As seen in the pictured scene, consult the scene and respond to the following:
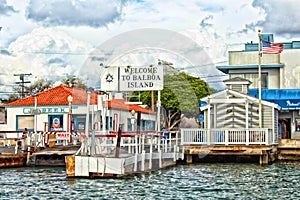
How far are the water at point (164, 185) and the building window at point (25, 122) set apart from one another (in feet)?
63.1

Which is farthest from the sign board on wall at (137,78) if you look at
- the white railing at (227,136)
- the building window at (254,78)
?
the building window at (254,78)

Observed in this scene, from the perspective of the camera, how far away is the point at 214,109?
1437 inches

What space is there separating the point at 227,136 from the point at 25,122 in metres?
22.3

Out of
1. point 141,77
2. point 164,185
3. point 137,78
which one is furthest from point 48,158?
point 164,185

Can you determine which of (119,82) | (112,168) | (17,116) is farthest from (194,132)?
(17,116)

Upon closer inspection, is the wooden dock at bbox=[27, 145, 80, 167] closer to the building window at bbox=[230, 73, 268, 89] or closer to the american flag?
the american flag

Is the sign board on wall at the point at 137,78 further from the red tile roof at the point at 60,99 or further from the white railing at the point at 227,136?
the red tile roof at the point at 60,99

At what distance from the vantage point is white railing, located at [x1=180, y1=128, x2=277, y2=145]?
32219mm

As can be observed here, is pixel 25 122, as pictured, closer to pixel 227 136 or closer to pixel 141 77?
pixel 227 136

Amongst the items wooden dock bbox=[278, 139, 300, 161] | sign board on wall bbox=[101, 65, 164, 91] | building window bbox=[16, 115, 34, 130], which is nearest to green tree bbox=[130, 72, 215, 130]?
building window bbox=[16, 115, 34, 130]

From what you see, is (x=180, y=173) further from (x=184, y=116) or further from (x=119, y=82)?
(x=184, y=116)

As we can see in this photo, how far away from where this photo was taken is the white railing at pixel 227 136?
32219 mm

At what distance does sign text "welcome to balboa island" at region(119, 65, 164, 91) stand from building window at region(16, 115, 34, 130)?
2246cm

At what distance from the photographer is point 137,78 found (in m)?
27.4
